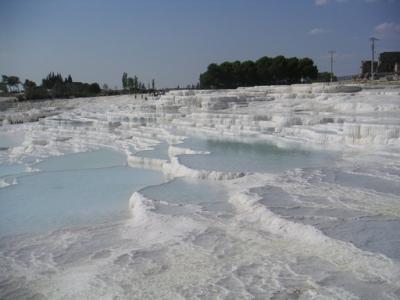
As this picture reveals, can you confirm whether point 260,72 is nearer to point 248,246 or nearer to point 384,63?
point 384,63

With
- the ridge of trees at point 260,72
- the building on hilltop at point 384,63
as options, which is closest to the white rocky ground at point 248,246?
the ridge of trees at point 260,72

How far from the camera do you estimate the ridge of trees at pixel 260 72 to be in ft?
114

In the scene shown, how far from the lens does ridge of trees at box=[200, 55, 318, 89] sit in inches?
1363

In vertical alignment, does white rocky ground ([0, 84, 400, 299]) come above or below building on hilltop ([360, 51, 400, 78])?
below

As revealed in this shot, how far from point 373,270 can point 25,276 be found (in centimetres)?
276

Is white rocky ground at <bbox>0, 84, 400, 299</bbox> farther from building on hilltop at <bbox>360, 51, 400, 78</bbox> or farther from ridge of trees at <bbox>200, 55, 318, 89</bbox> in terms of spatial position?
building on hilltop at <bbox>360, 51, 400, 78</bbox>

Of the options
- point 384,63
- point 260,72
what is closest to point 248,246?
point 260,72

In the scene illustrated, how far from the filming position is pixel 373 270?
3.39 m

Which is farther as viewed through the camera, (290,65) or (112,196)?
(290,65)

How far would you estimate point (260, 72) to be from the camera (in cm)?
3569

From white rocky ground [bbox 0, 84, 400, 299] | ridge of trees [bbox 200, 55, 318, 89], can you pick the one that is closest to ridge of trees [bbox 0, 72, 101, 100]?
ridge of trees [bbox 200, 55, 318, 89]

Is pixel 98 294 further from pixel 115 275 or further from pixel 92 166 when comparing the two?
pixel 92 166

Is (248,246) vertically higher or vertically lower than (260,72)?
lower

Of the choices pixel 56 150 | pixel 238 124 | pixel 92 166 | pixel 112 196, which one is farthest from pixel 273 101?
pixel 112 196
